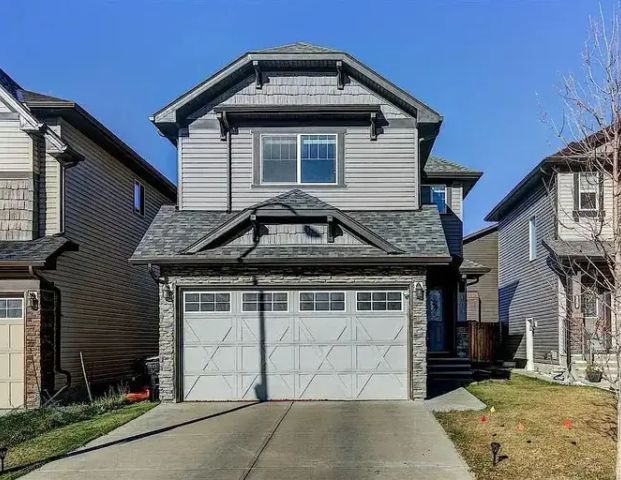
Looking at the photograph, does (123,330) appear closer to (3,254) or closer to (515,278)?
(3,254)

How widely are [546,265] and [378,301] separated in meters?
9.55

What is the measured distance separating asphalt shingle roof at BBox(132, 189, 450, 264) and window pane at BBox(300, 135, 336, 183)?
0.62 metres

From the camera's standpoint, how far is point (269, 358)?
13.9 meters

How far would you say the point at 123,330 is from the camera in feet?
63.9

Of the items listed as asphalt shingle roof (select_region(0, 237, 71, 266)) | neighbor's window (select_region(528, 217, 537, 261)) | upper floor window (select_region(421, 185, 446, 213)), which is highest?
upper floor window (select_region(421, 185, 446, 213))

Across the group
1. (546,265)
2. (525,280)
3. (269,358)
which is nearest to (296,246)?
(269,358)

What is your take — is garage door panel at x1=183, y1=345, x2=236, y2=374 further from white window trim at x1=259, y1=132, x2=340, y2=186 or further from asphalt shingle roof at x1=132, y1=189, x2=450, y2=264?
white window trim at x1=259, y1=132, x2=340, y2=186

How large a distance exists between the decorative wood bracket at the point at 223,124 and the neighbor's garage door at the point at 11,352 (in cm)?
567

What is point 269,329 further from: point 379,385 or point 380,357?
point 379,385

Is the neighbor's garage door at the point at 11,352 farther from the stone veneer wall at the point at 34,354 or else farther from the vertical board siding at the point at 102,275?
the vertical board siding at the point at 102,275

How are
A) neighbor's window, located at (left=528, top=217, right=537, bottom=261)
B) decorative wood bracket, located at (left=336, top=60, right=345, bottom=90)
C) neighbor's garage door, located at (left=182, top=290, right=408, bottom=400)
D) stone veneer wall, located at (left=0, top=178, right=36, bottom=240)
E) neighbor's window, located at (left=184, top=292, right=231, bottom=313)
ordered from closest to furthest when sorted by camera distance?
neighbor's garage door, located at (left=182, top=290, right=408, bottom=400) → neighbor's window, located at (left=184, top=292, right=231, bottom=313) → stone veneer wall, located at (left=0, top=178, right=36, bottom=240) → decorative wood bracket, located at (left=336, top=60, right=345, bottom=90) → neighbor's window, located at (left=528, top=217, right=537, bottom=261)

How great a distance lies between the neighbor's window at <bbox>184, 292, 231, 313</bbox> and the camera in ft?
46.0

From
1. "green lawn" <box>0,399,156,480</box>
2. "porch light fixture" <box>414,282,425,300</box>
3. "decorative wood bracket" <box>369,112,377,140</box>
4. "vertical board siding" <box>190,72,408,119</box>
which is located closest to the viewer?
"green lawn" <box>0,399,156,480</box>

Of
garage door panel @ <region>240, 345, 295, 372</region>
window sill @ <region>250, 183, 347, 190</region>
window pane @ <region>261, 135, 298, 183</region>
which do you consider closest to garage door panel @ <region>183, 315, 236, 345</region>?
garage door panel @ <region>240, 345, 295, 372</region>
